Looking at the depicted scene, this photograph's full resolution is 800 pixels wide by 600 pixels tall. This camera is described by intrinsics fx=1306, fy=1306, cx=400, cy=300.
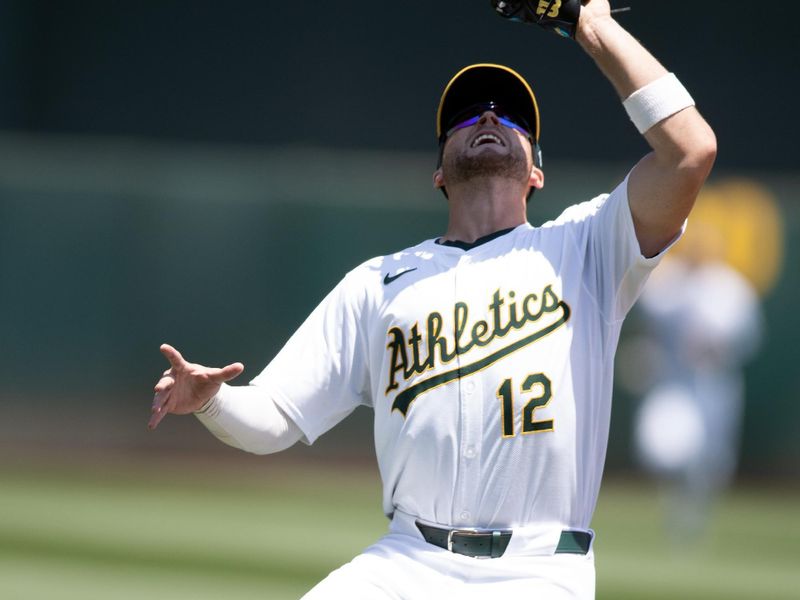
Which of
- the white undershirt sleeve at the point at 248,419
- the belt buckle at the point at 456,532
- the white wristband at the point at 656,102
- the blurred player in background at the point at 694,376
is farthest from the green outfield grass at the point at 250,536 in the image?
the white wristband at the point at 656,102

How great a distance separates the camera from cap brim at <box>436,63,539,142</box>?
4.34 m

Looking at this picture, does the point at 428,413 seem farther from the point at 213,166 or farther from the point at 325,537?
the point at 213,166

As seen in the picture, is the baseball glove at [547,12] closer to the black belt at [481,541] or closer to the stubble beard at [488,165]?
the stubble beard at [488,165]

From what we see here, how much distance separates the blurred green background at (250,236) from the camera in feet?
32.6

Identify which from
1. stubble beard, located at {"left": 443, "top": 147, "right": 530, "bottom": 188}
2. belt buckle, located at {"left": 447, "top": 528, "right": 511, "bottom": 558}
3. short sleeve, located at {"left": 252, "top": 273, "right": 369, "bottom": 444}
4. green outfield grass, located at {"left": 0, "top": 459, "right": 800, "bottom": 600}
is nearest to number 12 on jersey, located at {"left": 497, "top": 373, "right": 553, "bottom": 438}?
belt buckle, located at {"left": 447, "top": 528, "right": 511, "bottom": 558}

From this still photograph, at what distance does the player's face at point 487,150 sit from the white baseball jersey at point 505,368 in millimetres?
228

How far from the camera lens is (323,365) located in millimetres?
4223

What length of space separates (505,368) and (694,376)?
306 inches

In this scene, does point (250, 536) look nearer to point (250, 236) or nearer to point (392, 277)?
point (250, 236)

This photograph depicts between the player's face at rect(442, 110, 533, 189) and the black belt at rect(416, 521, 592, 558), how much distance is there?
3.78 feet

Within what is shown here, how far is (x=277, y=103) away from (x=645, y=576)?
11.2m

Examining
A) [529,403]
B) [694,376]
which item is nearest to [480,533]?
[529,403]

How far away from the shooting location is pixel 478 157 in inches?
164

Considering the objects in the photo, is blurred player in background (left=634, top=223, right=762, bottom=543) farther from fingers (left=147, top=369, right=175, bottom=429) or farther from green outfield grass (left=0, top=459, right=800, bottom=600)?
fingers (left=147, top=369, right=175, bottom=429)
